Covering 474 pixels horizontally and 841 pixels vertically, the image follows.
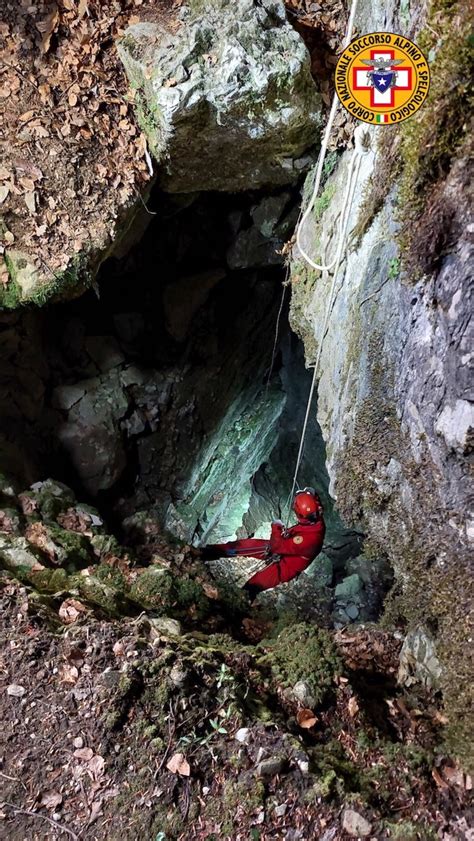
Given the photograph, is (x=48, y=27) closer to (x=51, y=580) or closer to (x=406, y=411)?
(x=406, y=411)

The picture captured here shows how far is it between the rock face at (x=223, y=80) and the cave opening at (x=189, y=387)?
1.21 meters

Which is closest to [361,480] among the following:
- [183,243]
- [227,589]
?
[227,589]

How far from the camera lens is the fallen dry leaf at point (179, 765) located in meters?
2.25

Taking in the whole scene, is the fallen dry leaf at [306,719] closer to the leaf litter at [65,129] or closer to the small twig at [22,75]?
the leaf litter at [65,129]

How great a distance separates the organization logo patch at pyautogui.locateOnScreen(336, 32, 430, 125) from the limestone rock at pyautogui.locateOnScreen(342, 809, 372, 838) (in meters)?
3.04

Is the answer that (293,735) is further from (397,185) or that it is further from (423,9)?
(423,9)

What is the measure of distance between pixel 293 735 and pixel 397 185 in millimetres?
2797

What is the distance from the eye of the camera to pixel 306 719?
2.60 m

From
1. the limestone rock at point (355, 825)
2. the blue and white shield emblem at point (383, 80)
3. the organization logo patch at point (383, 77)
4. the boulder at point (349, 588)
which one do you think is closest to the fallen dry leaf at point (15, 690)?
the limestone rock at point (355, 825)

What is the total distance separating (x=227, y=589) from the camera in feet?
18.0

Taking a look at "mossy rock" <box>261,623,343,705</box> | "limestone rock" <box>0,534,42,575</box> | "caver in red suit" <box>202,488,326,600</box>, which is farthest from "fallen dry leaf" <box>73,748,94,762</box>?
"caver in red suit" <box>202,488,326,600</box>

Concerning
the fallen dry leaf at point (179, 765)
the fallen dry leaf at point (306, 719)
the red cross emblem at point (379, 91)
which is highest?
the red cross emblem at point (379, 91)

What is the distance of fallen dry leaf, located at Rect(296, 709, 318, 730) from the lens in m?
2.57

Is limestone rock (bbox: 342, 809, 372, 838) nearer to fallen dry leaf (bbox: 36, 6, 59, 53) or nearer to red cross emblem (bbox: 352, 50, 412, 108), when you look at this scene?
red cross emblem (bbox: 352, 50, 412, 108)
